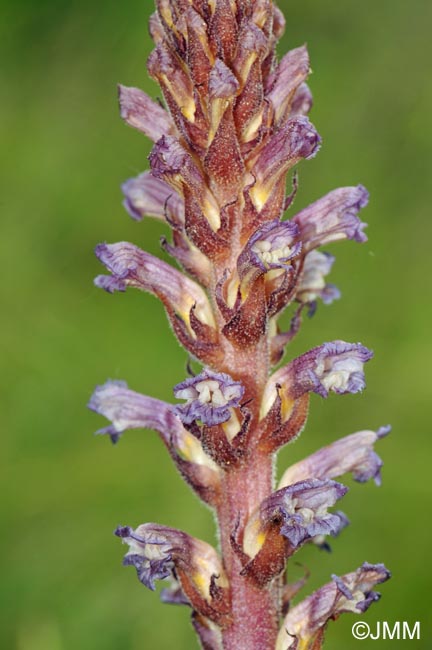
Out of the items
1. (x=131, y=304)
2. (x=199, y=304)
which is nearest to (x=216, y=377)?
(x=199, y=304)

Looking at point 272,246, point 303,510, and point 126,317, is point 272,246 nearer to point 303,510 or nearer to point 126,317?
point 303,510

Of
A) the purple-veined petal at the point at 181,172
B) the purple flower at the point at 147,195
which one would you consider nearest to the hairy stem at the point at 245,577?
the purple-veined petal at the point at 181,172

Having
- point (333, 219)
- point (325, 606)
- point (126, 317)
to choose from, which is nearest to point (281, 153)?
point (333, 219)

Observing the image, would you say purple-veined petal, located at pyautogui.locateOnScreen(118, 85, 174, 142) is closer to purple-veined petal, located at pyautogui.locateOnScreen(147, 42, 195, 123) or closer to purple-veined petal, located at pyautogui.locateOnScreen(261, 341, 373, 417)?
purple-veined petal, located at pyautogui.locateOnScreen(147, 42, 195, 123)

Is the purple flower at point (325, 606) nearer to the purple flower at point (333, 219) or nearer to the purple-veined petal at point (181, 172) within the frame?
the purple flower at point (333, 219)

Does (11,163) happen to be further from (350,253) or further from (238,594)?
(238,594)

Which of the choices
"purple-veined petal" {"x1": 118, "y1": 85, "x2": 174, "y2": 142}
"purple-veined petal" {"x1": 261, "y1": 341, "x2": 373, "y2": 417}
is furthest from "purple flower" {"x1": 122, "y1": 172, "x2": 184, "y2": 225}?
"purple-veined petal" {"x1": 261, "y1": 341, "x2": 373, "y2": 417}
